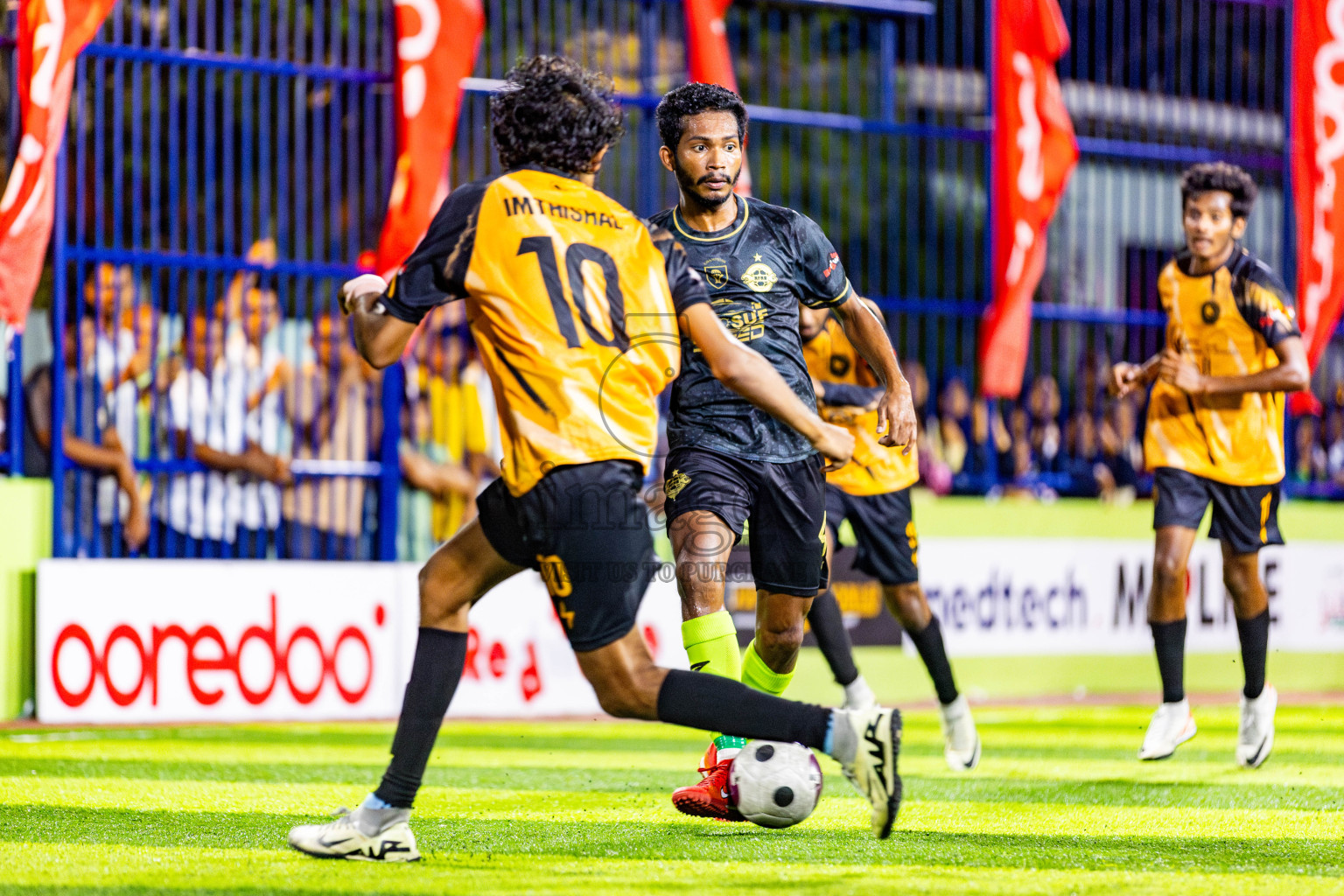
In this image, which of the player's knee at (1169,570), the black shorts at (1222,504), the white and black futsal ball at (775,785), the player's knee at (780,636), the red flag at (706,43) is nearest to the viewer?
the white and black futsal ball at (775,785)

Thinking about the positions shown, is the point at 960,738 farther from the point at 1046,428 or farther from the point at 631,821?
the point at 1046,428

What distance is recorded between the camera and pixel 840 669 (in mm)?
7605

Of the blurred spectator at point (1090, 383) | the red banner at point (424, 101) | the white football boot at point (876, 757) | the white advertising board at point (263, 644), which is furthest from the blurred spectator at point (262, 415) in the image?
the white football boot at point (876, 757)

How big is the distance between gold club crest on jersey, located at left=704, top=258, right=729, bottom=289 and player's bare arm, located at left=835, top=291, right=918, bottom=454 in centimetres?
39

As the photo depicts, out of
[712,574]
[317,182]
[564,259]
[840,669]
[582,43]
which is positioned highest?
[582,43]

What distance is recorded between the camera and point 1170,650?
25.7 ft

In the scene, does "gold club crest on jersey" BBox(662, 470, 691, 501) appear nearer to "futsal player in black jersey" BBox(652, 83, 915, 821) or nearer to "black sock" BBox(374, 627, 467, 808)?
"futsal player in black jersey" BBox(652, 83, 915, 821)

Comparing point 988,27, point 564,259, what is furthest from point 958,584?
point 564,259

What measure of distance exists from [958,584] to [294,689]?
452 centimetres

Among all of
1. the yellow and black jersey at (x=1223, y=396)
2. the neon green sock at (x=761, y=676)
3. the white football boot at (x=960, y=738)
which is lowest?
the white football boot at (x=960, y=738)

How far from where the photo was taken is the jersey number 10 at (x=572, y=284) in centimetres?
429

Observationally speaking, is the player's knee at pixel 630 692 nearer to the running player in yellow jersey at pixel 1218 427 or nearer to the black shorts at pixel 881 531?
the black shorts at pixel 881 531

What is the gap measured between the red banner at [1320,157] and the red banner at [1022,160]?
2.17 m

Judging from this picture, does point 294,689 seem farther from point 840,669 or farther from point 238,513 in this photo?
point 840,669
